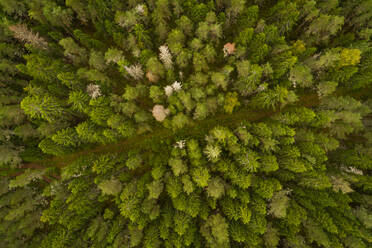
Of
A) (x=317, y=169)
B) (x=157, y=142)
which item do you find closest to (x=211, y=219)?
(x=157, y=142)

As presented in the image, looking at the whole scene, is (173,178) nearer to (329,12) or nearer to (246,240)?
(246,240)

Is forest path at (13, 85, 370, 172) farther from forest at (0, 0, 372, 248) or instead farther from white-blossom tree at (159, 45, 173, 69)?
white-blossom tree at (159, 45, 173, 69)

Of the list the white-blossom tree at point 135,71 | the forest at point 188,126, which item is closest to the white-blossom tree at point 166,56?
the forest at point 188,126

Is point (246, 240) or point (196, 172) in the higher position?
point (196, 172)

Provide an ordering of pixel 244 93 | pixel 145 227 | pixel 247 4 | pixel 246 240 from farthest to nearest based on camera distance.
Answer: pixel 247 4
pixel 244 93
pixel 145 227
pixel 246 240

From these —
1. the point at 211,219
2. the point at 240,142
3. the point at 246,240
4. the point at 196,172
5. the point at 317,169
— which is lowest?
the point at 246,240

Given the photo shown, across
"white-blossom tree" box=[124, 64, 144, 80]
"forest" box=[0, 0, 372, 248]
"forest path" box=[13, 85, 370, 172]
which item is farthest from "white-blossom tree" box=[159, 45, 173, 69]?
"forest path" box=[13, 85, 370, 172]

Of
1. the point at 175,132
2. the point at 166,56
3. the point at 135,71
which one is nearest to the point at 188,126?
the point at 175,132
